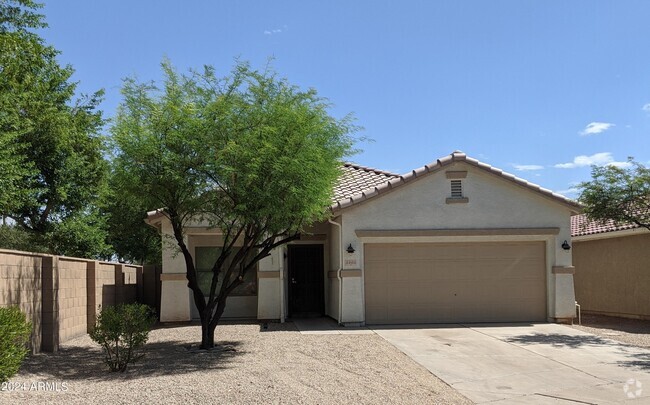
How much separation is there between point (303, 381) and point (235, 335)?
226 inches

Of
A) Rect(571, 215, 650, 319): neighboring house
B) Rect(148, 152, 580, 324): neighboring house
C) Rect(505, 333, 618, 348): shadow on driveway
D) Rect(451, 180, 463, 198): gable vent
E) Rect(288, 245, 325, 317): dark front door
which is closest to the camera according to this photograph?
Rect(505, 333, 618, 348): shadow on driveway

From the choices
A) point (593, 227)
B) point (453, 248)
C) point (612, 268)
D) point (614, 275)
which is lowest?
point (614, 275)

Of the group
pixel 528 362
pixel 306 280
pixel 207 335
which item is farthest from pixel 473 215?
pixel 207 335

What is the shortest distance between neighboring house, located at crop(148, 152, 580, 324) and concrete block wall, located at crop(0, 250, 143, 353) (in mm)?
2409

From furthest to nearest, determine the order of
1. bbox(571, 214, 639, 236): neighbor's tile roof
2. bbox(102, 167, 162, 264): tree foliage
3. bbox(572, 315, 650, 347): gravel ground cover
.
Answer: bbox(102, 167, 162, 264): tree foliage
bbox(571, 214, 639, 236): neighbor's tile roof
bbox(572, 315, 650, 347): gravel ground cover

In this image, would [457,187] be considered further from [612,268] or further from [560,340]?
[612,268]

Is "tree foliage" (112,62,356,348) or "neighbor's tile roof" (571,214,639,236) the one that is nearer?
"tree foliage" (112,62,356,348)

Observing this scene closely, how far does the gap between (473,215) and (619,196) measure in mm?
3631

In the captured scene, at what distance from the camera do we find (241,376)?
9484 mm

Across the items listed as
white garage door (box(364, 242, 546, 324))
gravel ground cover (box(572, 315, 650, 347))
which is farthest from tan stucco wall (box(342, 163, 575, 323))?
gravel ground cover (box(572, 315, 650, 347))

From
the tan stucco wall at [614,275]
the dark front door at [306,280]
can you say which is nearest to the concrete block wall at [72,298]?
the dark front door at [306,280]

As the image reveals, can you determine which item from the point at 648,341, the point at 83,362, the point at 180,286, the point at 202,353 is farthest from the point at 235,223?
the point at 648,341

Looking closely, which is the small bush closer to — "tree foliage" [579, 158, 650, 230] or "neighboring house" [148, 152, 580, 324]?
"neighboring house" [148, 152, 580, 324]

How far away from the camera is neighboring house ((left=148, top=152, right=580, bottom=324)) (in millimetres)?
16516
